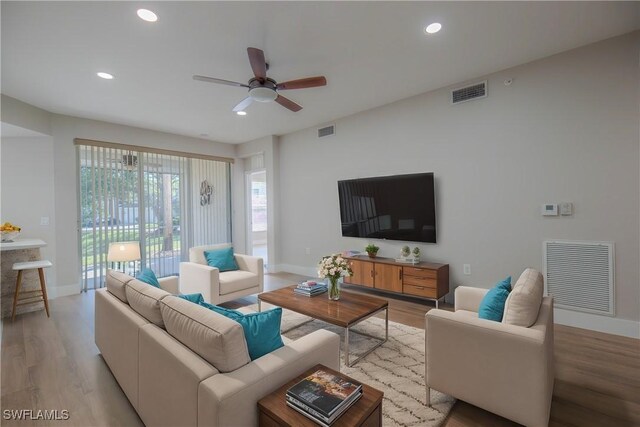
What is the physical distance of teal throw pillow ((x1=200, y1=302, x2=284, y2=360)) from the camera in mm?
1484

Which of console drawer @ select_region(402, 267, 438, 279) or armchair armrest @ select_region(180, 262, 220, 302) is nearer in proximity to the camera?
armchair armrest @ select_region(180, 262, 220, 302)

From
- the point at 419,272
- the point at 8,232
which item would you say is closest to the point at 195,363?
the point at 419,272

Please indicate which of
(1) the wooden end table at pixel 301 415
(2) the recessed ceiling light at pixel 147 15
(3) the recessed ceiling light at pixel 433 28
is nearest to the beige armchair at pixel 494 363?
(1) the wooden end table at pixel 301 415

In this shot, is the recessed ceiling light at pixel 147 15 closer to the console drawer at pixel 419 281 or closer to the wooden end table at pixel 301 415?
the wooden end table at pixel 301 415

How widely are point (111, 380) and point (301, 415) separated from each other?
2.00 metres

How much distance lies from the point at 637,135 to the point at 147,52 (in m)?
4.75

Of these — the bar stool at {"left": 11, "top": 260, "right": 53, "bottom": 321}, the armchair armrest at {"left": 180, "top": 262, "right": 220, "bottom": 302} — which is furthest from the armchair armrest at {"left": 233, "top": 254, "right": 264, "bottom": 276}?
the bar stool at {"left": 11, "top": 260, "right": 53, "bottom": 321}

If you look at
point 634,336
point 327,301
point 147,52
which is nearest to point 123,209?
point 147,52

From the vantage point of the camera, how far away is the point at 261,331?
1521mm

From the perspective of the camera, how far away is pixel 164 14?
234 cm

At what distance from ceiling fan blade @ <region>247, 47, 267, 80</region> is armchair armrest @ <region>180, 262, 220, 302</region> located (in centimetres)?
233

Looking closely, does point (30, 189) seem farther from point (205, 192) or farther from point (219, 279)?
point (219, 279)

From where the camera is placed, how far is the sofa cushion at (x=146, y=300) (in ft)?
5.80

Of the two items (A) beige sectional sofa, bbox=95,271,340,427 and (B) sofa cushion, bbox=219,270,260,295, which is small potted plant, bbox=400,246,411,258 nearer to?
(B) sofa cushion, bbox=219,270,260,295
